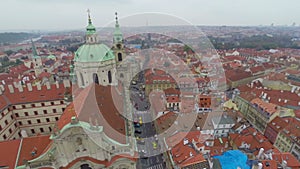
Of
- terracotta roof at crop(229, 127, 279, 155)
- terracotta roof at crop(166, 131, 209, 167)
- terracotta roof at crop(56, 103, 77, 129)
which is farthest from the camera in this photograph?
terracotta roof at crop(229, 127, 279, 155)

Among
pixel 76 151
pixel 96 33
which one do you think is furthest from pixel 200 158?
pixel 96 33

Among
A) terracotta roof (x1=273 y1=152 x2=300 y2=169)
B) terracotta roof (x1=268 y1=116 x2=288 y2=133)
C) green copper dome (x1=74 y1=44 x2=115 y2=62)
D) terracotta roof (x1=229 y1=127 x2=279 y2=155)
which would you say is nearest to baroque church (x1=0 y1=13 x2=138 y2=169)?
green copper dome (x1=74 y1=44 x2=115 y2=62)

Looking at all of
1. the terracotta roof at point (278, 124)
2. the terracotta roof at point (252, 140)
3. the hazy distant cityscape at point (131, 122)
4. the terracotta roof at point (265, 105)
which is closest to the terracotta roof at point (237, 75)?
the hazy distant cityscape at point (131, 122)

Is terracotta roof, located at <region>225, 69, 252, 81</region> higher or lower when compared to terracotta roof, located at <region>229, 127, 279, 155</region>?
higher

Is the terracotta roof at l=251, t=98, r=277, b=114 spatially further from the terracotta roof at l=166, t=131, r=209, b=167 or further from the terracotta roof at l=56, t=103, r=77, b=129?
the terracotta roof at l=56, t=103, r=77, b=129

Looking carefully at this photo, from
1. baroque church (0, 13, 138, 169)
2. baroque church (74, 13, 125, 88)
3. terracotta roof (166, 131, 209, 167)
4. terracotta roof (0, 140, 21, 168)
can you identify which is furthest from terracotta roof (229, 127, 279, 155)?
terracotta roof (0, 140, 21, 168)

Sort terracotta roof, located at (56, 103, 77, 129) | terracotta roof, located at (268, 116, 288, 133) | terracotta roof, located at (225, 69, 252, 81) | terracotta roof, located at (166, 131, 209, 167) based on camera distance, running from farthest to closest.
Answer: terracotta roof, located at (225, 69, 252, 81), terracotta roof, located at (268, 116, 288, 133), terracotta roof, located at (166, 131, 209, 167), terracotta roof, located at (56, 103, 77, 129)

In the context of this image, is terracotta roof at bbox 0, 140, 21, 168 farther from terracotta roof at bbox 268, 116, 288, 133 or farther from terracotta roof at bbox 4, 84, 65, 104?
terracotta roof at bbox 268, 116, 288, 133

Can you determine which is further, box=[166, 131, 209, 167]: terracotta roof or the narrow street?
the narrow street

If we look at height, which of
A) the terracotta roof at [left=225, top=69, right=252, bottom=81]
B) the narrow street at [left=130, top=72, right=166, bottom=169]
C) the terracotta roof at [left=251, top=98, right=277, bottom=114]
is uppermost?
the terracotta roof at [left=225, top=69, right=252, bottom=81]

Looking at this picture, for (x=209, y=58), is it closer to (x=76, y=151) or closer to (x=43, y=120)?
(x=43, y=120)
